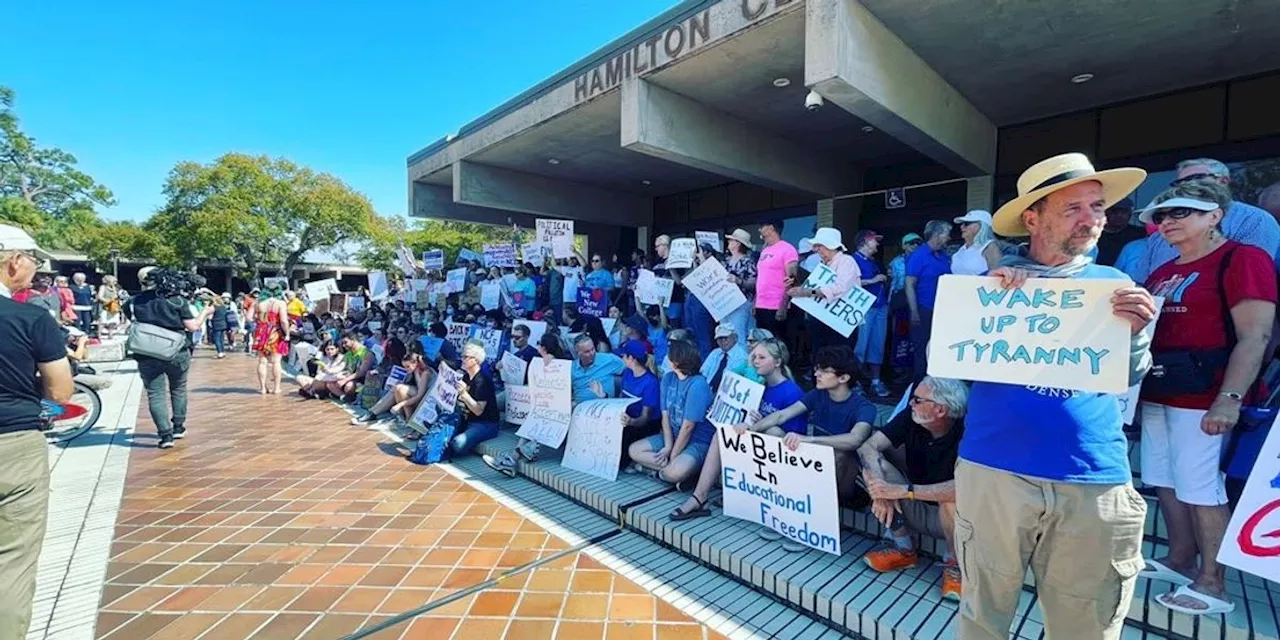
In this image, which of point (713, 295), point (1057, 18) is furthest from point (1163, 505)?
point (1057, 18)

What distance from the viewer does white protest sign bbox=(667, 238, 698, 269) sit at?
6223mm

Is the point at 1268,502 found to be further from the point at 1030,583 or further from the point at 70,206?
the point at 70,206

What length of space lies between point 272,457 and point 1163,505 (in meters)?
6.47

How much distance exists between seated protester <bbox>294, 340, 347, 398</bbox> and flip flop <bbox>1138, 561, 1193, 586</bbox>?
8770 millimetres

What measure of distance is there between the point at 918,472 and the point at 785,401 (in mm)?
952

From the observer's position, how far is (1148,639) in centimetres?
220

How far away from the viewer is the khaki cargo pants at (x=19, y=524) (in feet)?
6.70

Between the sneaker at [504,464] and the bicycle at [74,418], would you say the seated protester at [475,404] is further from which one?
the bicycle at [74,418]

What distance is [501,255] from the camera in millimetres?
9984

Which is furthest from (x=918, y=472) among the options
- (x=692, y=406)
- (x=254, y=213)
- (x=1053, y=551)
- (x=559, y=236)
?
(x=254, y=213)

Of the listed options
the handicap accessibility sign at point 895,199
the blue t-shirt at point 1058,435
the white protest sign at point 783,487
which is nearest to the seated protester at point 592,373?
the white protest sign at point 783,487

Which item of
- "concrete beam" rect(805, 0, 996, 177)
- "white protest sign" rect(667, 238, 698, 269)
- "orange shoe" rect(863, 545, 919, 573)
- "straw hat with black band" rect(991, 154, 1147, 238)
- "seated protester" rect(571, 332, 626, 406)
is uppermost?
"concrete beam" rect(805, 0, 996, 177)

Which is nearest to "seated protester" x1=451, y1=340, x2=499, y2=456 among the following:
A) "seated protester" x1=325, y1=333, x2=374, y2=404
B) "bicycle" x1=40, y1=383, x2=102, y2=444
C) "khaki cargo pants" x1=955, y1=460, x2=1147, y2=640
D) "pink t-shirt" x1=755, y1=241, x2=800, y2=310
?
"pink t-shirt" x1=755, y1=241, x2=800, y2=310

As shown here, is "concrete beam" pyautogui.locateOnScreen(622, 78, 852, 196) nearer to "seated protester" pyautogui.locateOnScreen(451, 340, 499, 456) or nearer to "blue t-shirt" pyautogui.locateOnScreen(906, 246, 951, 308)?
"seated protester" pyautogui.locateOnScreen(451, 340, 499, 456)
